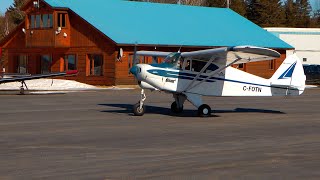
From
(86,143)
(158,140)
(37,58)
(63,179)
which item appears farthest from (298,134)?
(37,58)

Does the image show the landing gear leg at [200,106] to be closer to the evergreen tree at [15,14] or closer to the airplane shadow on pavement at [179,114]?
the airplane shadow on pavement at [179,114]

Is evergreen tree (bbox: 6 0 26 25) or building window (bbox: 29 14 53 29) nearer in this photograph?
building window (bbox: 29 14 53 29)

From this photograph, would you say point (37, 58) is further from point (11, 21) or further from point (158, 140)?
point (11, 21)

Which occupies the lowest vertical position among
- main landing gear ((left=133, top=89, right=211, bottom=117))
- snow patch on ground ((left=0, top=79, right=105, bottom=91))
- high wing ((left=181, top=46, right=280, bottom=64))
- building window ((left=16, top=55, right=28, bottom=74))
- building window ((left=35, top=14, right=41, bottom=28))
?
snow patch on ground ((left=0, top=79, right=105, bottom=91))

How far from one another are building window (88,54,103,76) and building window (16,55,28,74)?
7542 millimetres

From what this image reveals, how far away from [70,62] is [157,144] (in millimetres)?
35980

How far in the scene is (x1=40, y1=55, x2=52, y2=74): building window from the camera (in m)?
51.1

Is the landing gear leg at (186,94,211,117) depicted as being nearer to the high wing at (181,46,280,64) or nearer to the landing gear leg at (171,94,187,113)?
the landing gear leg at (171,94,187,113)

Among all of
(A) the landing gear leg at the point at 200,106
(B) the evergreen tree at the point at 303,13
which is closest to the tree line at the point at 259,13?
(B) the evergreen tree at the point at 303,13

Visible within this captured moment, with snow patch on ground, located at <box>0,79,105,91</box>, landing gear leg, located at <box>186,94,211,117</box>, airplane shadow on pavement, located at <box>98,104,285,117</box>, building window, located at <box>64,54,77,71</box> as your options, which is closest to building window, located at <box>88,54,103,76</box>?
building window, located at <box>64,54,77,71</box>

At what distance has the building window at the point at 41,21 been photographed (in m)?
49.5

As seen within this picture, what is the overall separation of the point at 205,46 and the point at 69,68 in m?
10.3

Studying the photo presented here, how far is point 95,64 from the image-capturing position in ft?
159

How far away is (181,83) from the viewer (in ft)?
72.7
